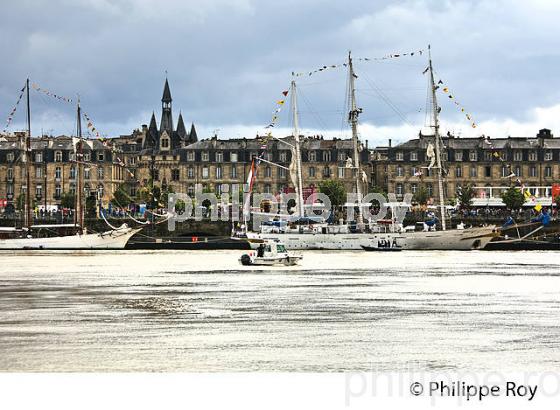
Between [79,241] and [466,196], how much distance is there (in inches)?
2149

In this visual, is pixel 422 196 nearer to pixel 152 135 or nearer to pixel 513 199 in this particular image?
pixel 513 199

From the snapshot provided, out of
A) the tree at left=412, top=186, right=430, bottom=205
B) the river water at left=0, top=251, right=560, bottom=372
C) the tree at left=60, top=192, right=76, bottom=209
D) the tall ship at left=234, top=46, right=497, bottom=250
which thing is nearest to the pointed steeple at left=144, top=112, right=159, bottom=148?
the tree at left=60, top=192, right=76, bottom=209

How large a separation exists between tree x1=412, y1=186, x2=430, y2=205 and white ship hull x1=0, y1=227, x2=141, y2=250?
45681 mm

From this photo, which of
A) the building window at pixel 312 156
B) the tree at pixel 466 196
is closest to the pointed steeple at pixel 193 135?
the building window at pixel 312 156

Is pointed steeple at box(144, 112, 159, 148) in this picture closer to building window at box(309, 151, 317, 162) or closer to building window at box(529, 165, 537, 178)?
building window at box(309, 151, 317, 162)

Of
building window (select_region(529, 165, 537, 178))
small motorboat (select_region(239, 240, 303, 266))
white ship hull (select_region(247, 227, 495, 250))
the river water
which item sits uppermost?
building window (select_region(529, 165, 537, 178))

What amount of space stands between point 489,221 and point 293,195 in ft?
97.0

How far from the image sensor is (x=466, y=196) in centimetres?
13488

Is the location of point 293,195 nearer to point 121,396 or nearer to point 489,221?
point 489,221

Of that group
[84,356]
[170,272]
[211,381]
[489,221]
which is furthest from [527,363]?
[489,221]

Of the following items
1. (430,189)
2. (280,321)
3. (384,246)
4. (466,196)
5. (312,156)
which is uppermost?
(312,156)

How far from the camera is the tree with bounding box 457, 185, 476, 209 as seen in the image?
134 meters

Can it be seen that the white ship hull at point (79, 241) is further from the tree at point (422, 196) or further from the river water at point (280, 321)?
the river water at point (280, 321)

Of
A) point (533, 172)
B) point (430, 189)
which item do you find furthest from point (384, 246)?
point (533, 172)
